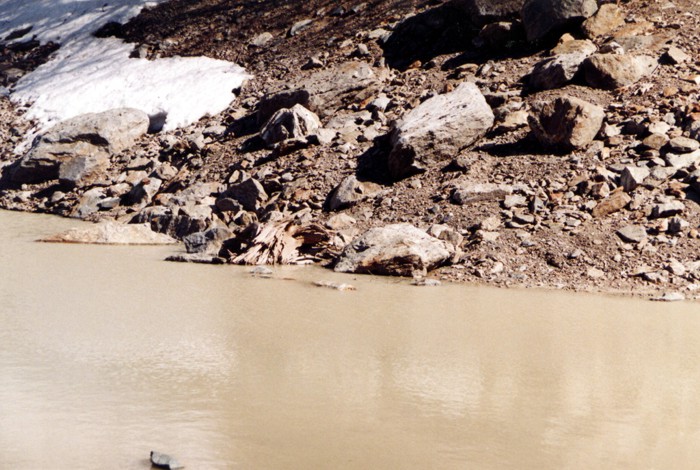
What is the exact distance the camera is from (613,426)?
4207 millimetres

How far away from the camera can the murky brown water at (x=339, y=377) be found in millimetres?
3812

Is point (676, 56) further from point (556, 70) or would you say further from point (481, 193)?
point (481, 193)

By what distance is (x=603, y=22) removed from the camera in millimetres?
12742

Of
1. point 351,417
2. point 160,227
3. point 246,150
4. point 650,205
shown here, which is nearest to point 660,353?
point 351,417

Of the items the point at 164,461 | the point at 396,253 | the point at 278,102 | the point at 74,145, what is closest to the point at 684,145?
the point at 396,253

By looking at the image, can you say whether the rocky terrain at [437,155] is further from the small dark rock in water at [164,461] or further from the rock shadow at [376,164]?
the small dark rock in water at [164,461]

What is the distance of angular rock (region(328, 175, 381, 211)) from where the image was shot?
10.4m

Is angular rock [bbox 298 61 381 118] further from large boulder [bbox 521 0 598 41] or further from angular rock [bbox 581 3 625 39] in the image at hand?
angular rock [bbox 581 3 625 39]

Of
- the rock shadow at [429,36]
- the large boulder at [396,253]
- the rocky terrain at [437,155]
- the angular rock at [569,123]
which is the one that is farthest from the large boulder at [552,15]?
the large boulder at [396,253]

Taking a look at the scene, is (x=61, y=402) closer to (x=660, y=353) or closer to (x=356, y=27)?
(x=660, y=353)

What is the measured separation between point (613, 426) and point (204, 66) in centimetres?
1432

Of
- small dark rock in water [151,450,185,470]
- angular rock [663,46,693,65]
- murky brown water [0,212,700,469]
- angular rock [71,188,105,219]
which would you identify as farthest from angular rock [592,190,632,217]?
angular rock [71,188,105,219]

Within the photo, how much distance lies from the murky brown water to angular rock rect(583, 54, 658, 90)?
4796mm

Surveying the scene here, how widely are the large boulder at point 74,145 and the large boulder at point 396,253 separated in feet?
23.5
